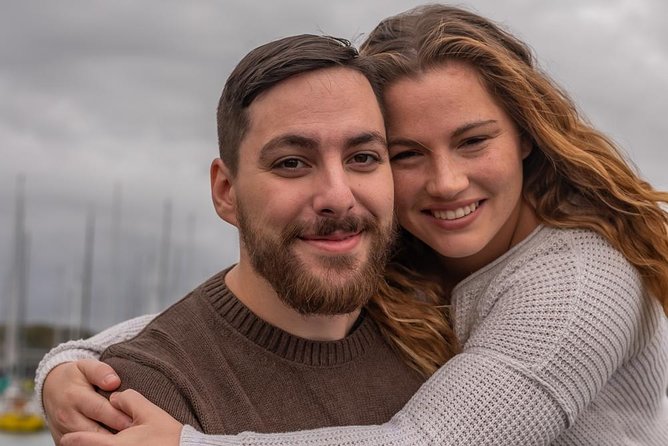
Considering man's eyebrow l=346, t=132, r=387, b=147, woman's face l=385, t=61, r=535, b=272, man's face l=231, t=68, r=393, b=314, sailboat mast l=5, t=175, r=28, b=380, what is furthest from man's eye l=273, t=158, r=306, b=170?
sailboat mast l=5, t=175, r=28, b=380

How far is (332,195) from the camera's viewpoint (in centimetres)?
341

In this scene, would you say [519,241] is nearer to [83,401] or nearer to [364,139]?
[364,139]

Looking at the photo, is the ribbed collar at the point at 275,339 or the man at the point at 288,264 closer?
the man at the point at 288,264

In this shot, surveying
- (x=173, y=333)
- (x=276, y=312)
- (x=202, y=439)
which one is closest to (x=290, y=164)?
(x=276, y=312)

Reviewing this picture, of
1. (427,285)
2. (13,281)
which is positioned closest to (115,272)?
(13,281)

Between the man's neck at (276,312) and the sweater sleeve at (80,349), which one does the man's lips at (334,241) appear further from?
the sweater sleeve at (80,349)

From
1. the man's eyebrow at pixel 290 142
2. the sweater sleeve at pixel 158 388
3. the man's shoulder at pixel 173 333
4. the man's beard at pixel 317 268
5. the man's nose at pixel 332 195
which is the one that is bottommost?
the sweater sleeve at pixel 158 388

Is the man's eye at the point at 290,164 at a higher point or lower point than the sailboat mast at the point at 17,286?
higher

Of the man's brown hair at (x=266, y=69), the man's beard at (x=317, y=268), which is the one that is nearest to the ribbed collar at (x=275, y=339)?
the man's beard at (x=317, y=268)

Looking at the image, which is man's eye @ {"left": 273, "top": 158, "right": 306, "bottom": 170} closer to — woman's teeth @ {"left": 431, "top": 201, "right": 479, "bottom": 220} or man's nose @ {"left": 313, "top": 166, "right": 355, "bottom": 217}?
man's nose @ {"left": 313, "top": 166, "right": 355, "bottom": 217}

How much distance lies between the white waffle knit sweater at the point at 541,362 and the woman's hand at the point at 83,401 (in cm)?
30

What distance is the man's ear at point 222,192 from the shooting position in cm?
382

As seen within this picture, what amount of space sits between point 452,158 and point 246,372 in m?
1.17

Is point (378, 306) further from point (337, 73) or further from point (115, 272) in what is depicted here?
point (115, 272)
